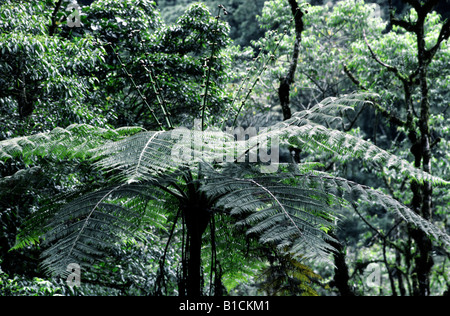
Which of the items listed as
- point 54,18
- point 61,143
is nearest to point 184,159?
point 61,143

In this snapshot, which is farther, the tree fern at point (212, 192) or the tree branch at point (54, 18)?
the tree branch at point (54, 18)

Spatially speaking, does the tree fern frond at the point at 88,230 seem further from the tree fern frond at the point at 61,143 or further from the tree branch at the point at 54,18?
the tree branch at the point at 54,18

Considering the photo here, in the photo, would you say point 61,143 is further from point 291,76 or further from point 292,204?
point 291,76

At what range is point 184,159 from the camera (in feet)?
4.23

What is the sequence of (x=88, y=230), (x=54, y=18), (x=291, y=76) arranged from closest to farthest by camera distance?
(x=88, y=230), (x=291, y=76), (x=54, y=18)

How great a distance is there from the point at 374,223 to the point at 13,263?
9.21 m

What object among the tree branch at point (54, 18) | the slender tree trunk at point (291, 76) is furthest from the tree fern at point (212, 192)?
the tree branch at point (54, 18)

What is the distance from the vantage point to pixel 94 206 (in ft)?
4.06

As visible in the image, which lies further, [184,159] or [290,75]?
[290,75]

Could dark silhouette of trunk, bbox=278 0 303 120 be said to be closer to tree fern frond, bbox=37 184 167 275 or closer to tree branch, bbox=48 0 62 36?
tree branch, bbox=48 0 62 36

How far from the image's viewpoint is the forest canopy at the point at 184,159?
50.0 inches

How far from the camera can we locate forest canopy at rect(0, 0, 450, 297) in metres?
1.27

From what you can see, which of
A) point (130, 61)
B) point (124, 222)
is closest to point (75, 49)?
point (130, 61)
